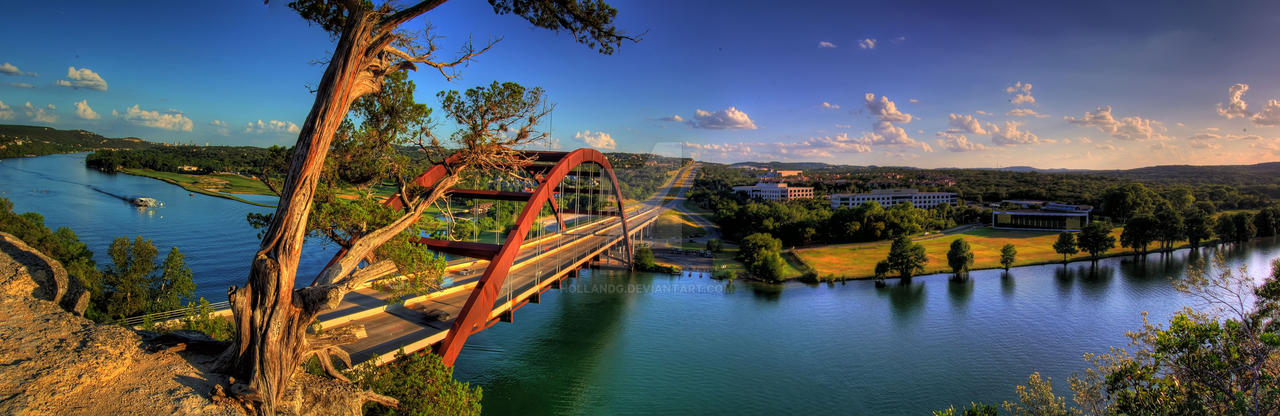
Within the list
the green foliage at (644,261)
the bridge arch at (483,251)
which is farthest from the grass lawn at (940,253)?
the bridge arch at (483,251)

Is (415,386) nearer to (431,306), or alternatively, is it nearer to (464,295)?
(431,306)

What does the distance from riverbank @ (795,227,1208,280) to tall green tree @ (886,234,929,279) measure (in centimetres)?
A: 96

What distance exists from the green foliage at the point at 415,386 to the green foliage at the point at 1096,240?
40159mm

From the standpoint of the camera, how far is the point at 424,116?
301 inches

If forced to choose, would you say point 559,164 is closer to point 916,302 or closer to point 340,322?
point 340,322

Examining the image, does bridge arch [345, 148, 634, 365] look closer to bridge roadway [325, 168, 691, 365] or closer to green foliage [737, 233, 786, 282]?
bridge roadway [325, 168, 691, 365]

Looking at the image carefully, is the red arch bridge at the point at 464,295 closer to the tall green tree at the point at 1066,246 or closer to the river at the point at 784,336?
the river at the point at 784,336

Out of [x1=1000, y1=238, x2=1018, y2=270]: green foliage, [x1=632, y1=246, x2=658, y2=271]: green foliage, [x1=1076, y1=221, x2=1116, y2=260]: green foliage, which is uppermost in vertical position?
[x1=1076, y1=221, x2=1116, y2=260]: green foliage

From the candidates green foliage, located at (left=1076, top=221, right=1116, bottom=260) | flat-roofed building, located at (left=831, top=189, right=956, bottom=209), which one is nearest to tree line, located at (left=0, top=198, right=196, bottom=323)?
green foliage, located at (left=1076, top=221, right=1116, bottom=260)

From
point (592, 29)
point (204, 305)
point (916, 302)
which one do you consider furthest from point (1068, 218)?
point (204, 305)

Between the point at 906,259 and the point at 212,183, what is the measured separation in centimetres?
6946

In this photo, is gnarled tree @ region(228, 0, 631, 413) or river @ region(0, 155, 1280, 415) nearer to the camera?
gnarled tree @ region(228, 0, 631, 413)

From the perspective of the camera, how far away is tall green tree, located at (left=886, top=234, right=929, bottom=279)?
98.2 feet

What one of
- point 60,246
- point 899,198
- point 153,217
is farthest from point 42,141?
point 899,198
